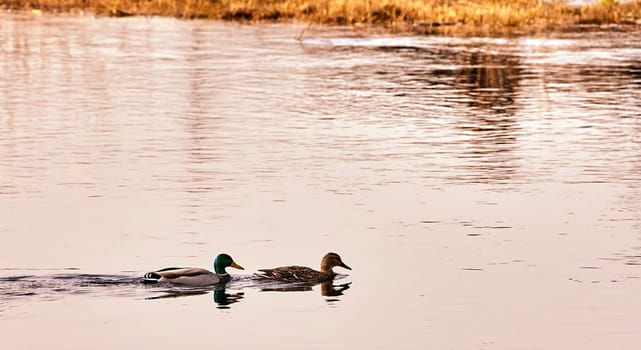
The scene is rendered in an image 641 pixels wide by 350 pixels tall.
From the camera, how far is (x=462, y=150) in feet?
76.4

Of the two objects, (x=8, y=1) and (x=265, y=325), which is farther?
(x=8, y=1)

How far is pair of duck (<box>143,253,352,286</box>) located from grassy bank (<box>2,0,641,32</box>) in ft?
118

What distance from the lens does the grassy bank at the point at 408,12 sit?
2013 inches

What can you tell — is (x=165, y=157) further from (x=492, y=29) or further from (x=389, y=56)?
(x=492, y=29)

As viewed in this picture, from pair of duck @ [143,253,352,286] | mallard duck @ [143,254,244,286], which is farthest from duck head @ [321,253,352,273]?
mallard duck @ [143,254,244,286]

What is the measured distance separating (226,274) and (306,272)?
71cm

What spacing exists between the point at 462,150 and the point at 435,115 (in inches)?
192

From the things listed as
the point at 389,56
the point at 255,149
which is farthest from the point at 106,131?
the point at 389,56

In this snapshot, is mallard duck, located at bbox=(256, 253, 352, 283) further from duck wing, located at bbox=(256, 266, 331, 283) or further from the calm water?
the calm water

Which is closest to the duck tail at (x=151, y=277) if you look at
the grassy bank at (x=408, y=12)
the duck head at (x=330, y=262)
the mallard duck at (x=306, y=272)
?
the mallard duck at (x=306, y=272)

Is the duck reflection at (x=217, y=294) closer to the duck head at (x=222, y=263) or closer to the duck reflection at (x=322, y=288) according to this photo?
the duck head at (x=222, y=263)

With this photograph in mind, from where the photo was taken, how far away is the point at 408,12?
52.4 metres

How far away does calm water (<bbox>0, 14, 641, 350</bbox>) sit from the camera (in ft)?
42.1

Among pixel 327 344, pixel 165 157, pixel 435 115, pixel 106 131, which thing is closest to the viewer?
pixel 327 344
